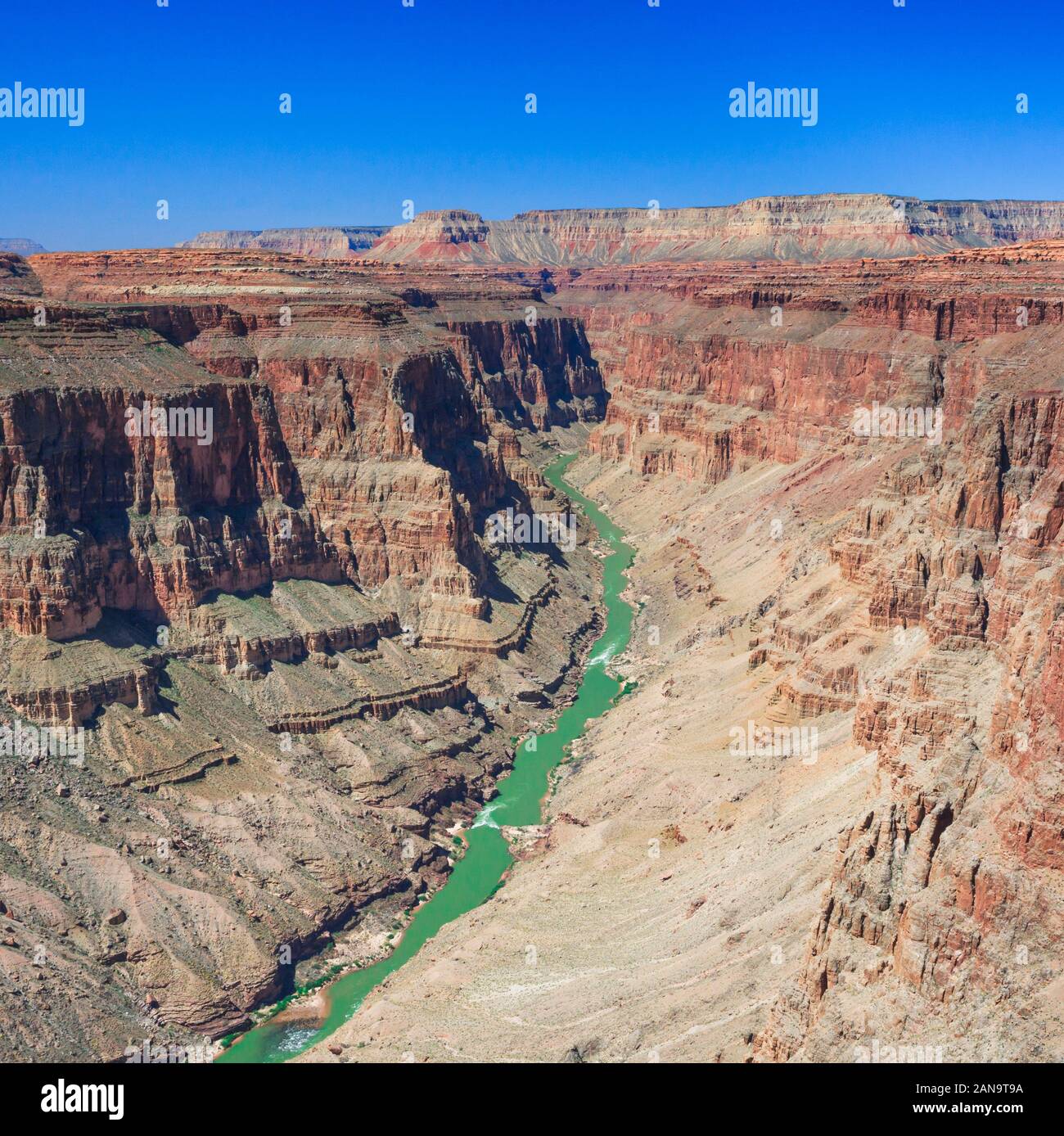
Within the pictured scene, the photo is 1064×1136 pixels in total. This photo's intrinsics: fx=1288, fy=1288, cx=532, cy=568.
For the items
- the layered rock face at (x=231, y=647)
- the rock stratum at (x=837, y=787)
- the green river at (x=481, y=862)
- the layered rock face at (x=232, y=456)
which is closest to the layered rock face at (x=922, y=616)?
the rock stratum at (x=837, y=787)

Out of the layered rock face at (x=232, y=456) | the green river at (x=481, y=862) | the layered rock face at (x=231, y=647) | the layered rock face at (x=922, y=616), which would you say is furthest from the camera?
the layered rock face at (x=232, y=456)

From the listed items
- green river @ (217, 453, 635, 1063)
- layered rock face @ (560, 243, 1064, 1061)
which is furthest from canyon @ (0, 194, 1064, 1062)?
green river @ (217, 453, 635, 1063)

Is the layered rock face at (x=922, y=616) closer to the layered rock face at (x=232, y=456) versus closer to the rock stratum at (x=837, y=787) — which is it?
the rock stratum at (x=837, y=787)

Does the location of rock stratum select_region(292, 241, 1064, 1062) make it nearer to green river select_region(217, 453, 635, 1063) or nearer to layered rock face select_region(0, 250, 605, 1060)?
green river select_region(217, 453, 635, 1063)

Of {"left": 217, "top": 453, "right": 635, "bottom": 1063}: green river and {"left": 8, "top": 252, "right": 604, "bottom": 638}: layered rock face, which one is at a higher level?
{"left": 8, "top": 252, "right": 604, "bottom": 638}: layered rock face

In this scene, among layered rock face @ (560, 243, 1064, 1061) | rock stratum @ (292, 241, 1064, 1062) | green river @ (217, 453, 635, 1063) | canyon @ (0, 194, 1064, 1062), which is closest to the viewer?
layered rock face @ (560, 243, 1064, 1061)
